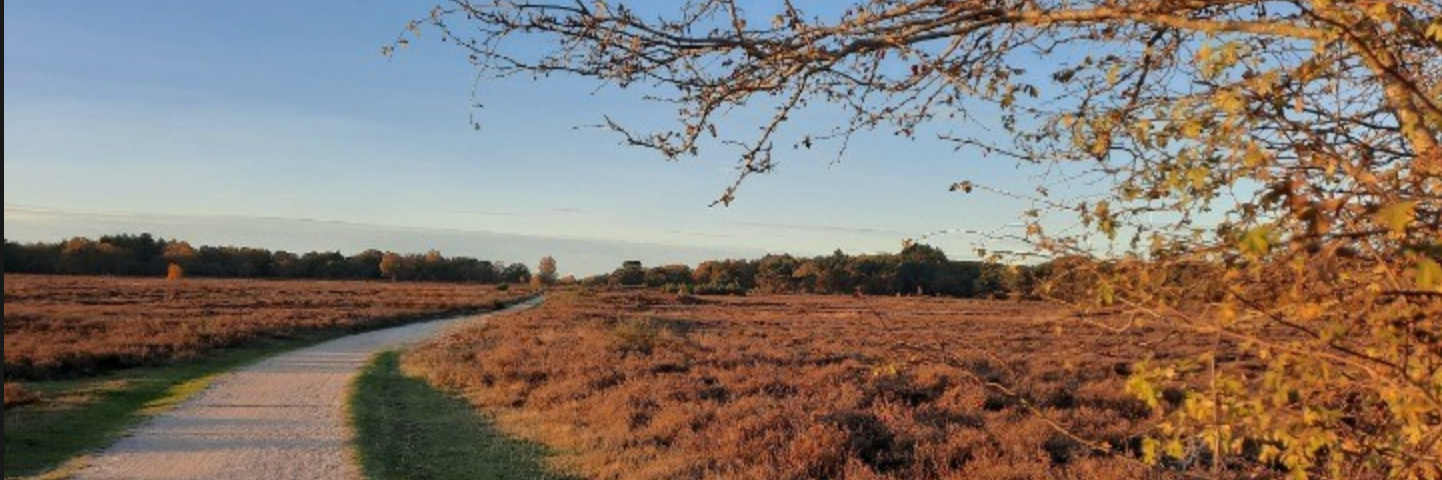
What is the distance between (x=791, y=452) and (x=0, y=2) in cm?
846

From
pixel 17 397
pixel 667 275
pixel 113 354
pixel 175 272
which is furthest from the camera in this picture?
pixel 667 275

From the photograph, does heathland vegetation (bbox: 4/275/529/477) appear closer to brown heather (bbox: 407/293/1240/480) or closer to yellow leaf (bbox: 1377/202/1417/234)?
brown heather (bbox: 407/293/1240/480)

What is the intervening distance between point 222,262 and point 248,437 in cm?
13145

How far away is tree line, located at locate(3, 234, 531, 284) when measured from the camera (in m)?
118

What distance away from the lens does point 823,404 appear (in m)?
15.6

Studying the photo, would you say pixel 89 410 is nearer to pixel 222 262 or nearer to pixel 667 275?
pixel 667 275

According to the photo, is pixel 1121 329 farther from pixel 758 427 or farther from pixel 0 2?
pixel 758 427

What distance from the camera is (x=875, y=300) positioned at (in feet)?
14.3

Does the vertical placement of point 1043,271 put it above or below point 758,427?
above

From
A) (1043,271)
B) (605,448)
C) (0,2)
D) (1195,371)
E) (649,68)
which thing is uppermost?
(0,2)

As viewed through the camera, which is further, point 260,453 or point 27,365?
point 27,365

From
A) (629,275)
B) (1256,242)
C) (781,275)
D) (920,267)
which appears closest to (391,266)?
(629,275)

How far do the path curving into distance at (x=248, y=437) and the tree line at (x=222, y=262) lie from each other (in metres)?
112

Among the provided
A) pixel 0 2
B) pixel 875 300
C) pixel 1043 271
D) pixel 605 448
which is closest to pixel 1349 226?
pixel 1043 271
